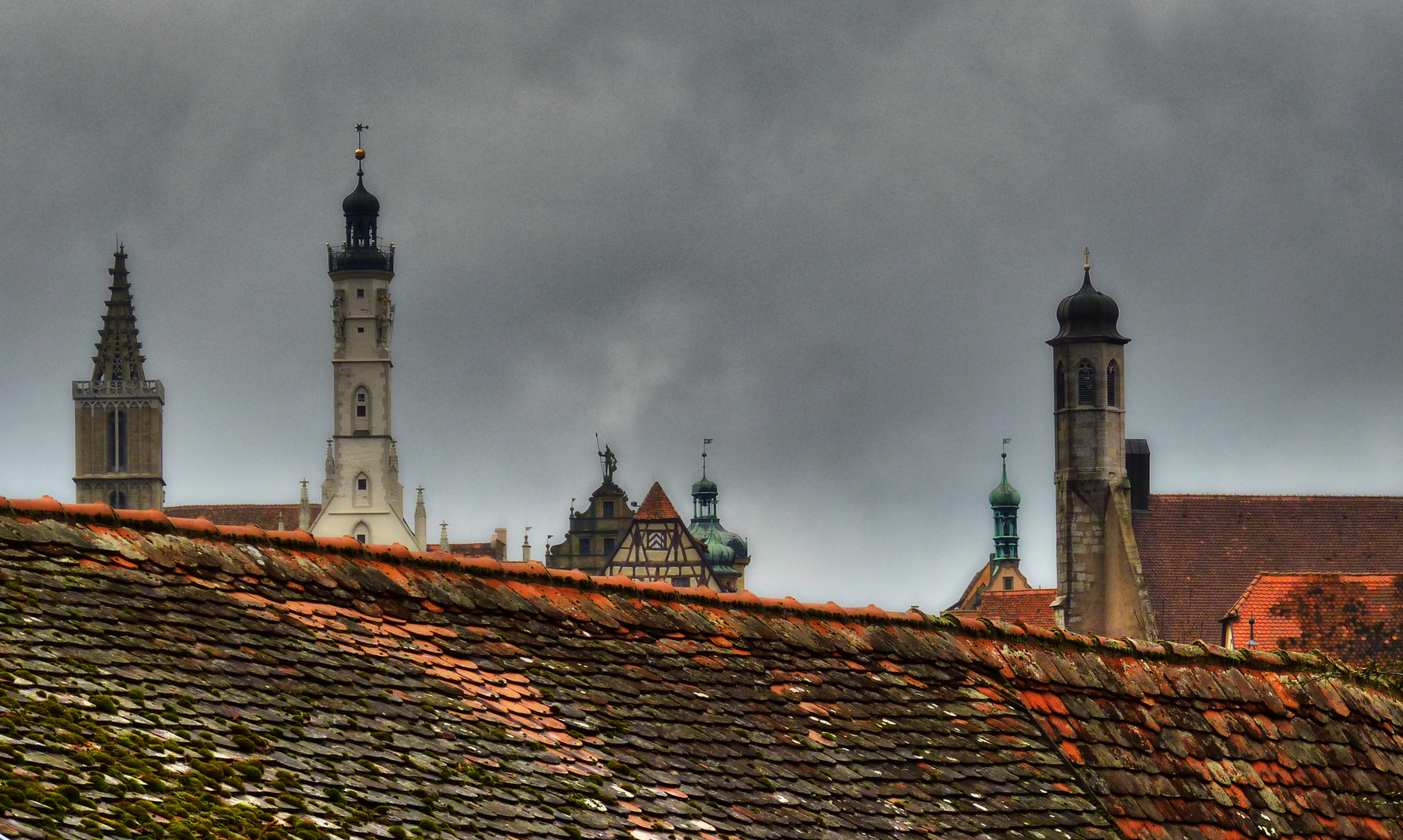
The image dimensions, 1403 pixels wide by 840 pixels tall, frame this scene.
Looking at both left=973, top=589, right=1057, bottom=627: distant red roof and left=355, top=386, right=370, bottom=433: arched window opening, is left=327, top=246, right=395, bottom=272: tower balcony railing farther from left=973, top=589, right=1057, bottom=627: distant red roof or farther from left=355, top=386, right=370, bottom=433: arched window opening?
left=973, top=589, right=1057, bottom=627: distant red roof

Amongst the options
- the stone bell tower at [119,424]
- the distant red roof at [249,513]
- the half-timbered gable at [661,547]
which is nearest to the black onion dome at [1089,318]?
the half-timbered gable at [661,547]

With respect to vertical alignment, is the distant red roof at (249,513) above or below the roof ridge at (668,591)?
above

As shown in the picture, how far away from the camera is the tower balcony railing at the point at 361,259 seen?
137750mm

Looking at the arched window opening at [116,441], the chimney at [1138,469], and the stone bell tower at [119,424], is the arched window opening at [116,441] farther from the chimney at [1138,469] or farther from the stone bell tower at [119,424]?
the chimney at [1138,469]

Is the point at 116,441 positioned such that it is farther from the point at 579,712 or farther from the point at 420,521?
the point at 579,712

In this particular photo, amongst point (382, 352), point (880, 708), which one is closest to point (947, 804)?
point (880, 708)

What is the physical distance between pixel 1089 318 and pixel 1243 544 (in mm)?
11895

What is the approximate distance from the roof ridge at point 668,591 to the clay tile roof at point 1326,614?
1804 inches

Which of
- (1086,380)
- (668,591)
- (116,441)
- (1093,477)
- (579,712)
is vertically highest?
(116,441)

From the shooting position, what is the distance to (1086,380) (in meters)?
87.2

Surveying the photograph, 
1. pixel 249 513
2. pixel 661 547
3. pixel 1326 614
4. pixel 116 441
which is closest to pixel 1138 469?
pixel 1326 614

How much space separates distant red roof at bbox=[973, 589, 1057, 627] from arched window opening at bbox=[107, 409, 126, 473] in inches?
3066

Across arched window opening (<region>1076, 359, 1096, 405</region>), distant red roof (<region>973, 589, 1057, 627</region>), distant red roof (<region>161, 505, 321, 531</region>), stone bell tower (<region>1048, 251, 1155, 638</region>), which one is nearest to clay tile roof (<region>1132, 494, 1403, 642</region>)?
stone bell tower (<region>1048, 251, 1155, 638</region>)

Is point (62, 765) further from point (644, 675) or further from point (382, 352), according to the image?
point (382, 352)
